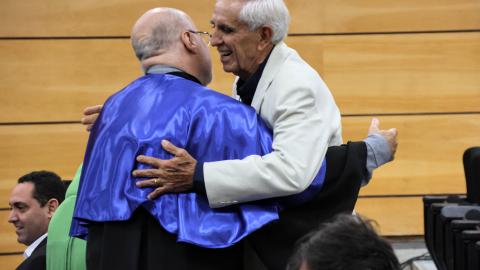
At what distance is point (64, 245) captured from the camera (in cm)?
253

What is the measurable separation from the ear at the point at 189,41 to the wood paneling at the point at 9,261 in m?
3.24

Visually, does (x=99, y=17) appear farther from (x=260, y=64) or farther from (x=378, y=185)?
(x=260, y=64)

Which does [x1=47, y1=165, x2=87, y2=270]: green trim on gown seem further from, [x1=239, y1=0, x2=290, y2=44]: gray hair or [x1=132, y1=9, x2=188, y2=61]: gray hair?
[x1=239, y1=0, x2=290, y2=44]: gray hair

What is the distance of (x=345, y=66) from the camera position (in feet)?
17.4

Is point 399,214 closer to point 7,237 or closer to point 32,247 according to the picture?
point 7,237

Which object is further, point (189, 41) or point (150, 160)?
point (189, 41)

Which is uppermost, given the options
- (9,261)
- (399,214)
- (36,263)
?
(36,263)

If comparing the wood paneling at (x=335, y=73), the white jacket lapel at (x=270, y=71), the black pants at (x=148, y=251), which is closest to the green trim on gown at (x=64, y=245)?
the black pants at (x=148, y=251)

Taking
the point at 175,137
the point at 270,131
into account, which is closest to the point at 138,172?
the point at 175,137

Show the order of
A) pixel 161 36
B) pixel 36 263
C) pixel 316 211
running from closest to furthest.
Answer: pixel 316 211, pixel 161 36, pixel 36 263

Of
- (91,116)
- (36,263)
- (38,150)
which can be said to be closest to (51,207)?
(36,263)

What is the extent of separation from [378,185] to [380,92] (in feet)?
1.69

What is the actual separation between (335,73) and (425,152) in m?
0.67

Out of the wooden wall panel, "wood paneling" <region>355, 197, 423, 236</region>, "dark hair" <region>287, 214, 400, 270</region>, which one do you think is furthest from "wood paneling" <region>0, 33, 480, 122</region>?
"dark hair" <region>287, 214, 400, 270</region>
